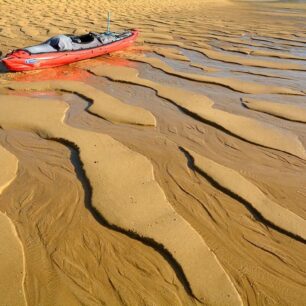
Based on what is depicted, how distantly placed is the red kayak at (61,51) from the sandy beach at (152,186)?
171mm

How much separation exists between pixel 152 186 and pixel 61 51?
14.2 feet

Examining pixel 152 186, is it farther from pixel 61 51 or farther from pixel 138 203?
pixel 61 51

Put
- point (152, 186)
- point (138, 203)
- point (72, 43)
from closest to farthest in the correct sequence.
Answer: point (138, 203)
point (152, 186)
point (72, 43)

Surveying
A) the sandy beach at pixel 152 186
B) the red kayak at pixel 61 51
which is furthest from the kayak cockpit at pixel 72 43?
the sandy beach at pixel 152 186

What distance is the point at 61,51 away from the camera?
6582 millimetres

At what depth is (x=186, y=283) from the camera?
2170 millimetres

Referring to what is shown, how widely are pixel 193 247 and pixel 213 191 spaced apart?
2.40ft

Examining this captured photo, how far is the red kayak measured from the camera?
19.9 feet

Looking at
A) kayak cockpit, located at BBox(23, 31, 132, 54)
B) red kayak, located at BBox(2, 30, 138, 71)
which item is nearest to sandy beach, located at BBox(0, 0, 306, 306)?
red kayak, located at BBox(2, 30, 138, 71)

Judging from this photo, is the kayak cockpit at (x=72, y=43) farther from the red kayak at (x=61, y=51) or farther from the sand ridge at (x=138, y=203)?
the sand ridge at (x=138, y=203)

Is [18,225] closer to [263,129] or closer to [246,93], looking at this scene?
[263,129]

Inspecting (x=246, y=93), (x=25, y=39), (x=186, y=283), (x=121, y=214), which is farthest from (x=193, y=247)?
(x=25, y=39)

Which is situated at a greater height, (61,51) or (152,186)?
(152,186)

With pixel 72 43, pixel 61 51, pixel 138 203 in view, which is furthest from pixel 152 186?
pixel 72 43
